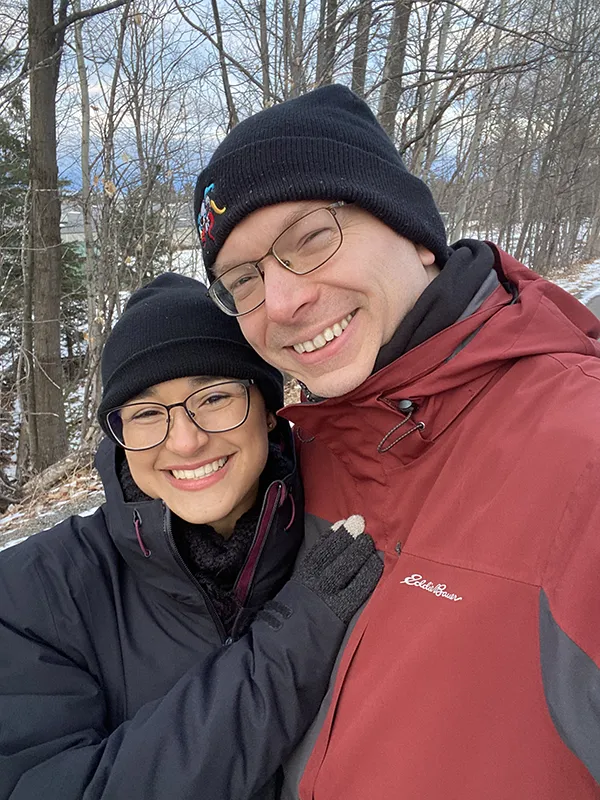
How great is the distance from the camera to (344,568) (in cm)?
143

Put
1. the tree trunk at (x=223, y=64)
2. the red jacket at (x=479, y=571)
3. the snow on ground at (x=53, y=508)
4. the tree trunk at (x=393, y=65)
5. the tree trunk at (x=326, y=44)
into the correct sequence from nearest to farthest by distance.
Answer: the red jacket at (x=479, y=571), the snow on ground at (x=53, y=508), the tree trunk at (x=223, y=64), the tree trunk at (x=326, y=44), the tree trunk at (x=393, y=65)

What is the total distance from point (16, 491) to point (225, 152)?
292 inches

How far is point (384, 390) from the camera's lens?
137 centimetres

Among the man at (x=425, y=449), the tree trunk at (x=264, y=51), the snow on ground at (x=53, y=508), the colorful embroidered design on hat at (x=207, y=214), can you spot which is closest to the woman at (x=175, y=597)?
the man at (x=425, y=449)

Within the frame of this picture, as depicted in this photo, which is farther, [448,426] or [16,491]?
[16,491]

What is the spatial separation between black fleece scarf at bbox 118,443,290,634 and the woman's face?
72 millimetres

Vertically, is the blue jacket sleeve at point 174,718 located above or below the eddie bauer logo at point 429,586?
below

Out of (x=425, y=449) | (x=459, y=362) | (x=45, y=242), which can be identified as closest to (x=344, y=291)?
(x=459, y=362)

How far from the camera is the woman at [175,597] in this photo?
128 centimetres

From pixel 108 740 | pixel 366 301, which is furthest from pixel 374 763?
pixel 366 301

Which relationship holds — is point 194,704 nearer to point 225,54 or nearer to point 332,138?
point 332,138

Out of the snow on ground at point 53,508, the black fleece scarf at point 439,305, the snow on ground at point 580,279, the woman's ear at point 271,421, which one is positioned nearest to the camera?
the black fleece scarf at point 439,305

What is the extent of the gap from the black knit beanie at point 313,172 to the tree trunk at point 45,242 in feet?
23.1

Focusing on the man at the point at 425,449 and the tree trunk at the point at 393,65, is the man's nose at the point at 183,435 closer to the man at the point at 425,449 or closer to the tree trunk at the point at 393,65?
the man at the point at 425,449
